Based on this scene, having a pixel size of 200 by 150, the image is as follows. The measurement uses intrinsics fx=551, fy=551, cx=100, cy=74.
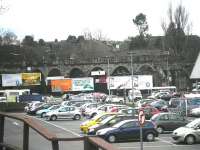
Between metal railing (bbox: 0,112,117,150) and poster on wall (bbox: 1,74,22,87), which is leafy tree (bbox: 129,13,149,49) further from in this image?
metal railing (bbox: 0,112,117,150)

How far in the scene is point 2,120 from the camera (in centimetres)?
848

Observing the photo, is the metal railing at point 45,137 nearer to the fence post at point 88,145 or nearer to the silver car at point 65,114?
the fence post at point 88,145

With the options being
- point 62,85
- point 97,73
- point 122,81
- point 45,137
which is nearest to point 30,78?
point 62,85

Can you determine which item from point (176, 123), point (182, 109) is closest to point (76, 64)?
point (182, 109)

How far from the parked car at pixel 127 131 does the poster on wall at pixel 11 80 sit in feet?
284

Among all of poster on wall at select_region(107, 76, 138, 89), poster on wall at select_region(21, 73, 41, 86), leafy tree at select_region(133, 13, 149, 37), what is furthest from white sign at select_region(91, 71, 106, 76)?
leafy tree at select_region(133, 13, 149, 37)

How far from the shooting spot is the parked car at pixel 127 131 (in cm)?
3303

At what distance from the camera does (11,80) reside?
120m

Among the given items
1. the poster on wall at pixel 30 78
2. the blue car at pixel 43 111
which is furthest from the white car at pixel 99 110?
the poster on wall at pixel 30 78

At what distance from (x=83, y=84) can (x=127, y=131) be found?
82.3 metres

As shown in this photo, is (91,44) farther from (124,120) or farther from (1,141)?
(1,141)

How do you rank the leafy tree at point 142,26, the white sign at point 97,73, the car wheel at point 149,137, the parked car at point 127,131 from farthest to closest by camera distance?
the leafy tree at point 142,26 < the white sign at point 97,73 < the car wheel at point 149,137 < the parked car at point 127,131

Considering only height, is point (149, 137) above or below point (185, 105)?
below

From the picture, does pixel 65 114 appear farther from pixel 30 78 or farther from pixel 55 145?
pixel 30 78
